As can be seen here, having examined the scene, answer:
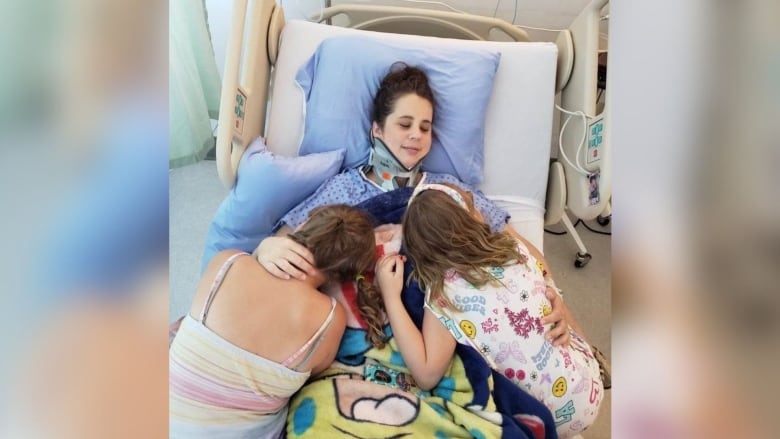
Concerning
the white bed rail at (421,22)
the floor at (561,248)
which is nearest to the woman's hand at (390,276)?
the floor at (561,248)

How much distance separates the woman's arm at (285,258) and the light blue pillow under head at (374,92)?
43 cm

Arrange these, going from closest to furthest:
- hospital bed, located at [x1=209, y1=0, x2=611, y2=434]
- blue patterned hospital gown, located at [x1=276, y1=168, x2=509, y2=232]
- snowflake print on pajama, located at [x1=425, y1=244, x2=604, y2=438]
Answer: snowflake print on pajama, located at [x1=425, y1=244, x2=604, y2=438], blue patterned hospital gown, located at [x1=276, y1=168, x2=509, y2=232], hospital bed, located at [x1=209, y1=0, x2=611, y2=434]

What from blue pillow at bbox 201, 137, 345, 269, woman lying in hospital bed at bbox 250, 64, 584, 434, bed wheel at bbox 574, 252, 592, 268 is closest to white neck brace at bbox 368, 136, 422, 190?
woman lying in hospital bed at bbox 250, 64, 584, 434

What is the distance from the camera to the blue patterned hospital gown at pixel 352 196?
4.52 ft

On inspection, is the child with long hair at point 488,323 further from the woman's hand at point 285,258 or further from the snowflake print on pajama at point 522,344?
the woman's hand at point 285,258

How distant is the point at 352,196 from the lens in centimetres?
141

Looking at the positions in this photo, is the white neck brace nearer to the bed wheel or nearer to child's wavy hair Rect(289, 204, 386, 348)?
child's wavy hair Rect(289, 204, 386, 348)

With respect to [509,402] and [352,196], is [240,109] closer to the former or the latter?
[352,196]

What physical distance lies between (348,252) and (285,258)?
0.14m

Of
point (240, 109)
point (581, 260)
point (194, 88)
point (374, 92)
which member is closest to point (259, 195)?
point (240, 109)

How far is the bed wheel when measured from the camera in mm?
1950

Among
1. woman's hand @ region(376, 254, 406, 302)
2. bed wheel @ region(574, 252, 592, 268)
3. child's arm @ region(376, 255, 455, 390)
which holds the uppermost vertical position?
woman's hand @ region(376, 254, 406, 302)
